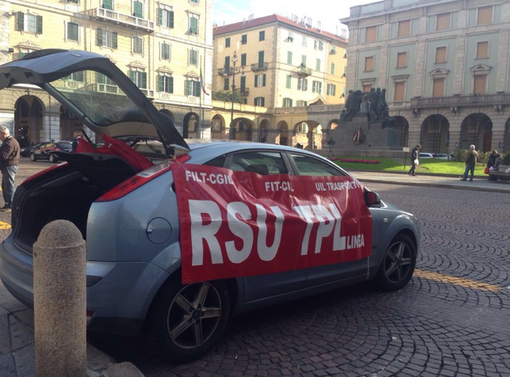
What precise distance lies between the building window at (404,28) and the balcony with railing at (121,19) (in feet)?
96.7

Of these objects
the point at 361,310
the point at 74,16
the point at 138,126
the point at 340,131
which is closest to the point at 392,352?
the point at 361,310

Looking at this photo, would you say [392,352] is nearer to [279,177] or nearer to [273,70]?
[279,177]

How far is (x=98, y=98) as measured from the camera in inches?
155

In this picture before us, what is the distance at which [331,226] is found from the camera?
4.20 meters

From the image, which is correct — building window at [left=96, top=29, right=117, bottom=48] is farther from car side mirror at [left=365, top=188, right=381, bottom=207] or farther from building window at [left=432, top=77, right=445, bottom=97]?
car side mirror at [left=365, top=188, right=381, bottom=207]

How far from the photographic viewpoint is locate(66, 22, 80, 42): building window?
42.2m

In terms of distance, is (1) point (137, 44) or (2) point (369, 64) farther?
(2) point (369, 64)

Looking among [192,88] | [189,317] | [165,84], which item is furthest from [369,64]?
[189,317]

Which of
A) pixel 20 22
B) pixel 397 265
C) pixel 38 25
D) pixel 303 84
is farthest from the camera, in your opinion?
pixel 303 84

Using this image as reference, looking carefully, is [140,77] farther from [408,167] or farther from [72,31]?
[408,167]

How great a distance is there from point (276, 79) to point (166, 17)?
22.5 meters

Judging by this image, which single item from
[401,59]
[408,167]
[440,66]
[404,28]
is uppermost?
[404,28]

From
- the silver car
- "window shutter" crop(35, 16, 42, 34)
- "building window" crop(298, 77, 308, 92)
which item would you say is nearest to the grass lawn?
the silver car

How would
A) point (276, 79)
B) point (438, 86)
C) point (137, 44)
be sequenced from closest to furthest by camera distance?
point (137, 44) → point (438, 86) → point (276, 79)
